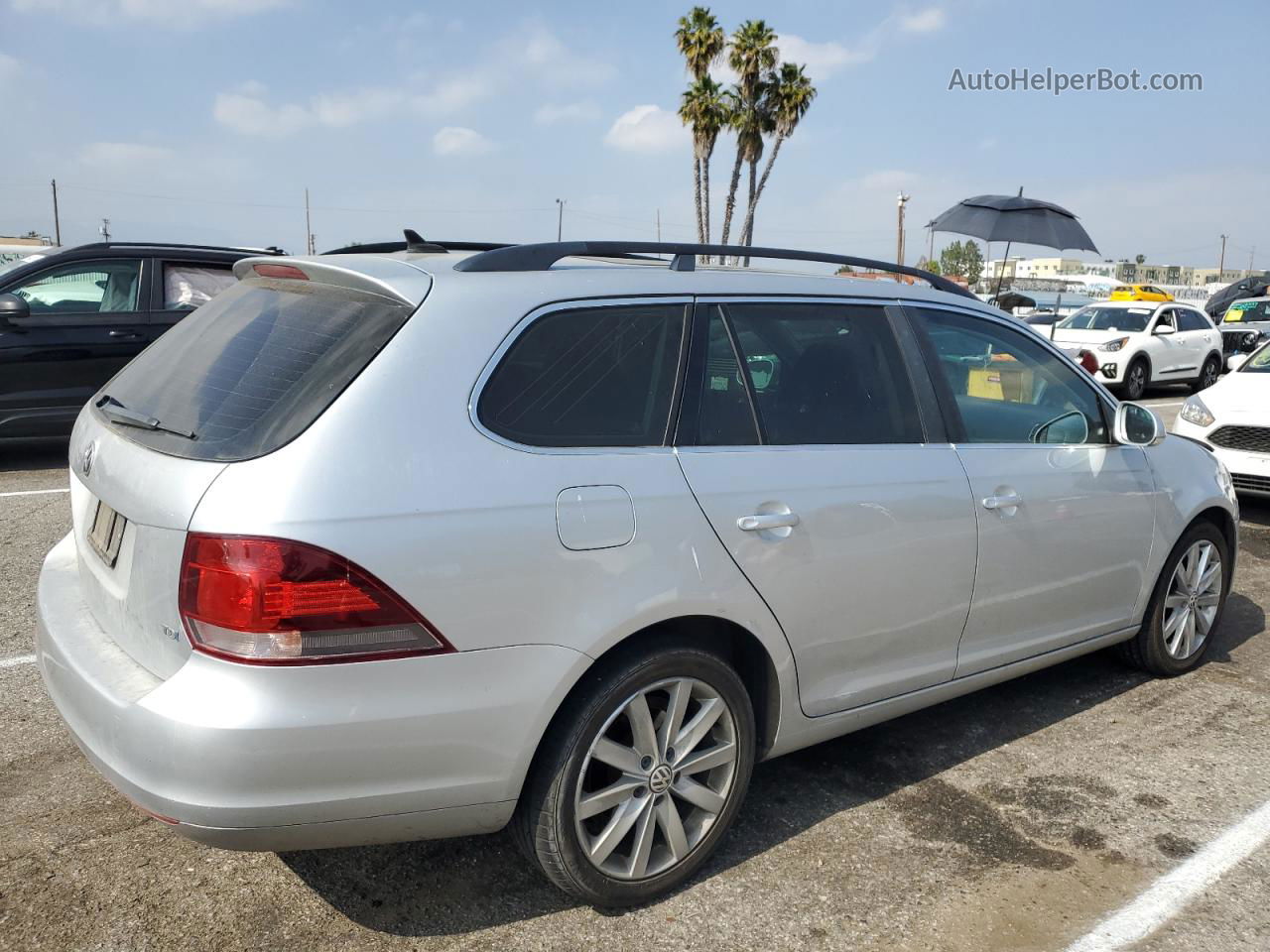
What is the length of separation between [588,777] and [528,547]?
2.17 ft

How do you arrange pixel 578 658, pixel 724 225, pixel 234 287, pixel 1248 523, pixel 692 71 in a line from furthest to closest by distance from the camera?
1. pixel 724 225
2. pixel 692 71
3. pixel 1248 523
4. pixel 234 287
5. pixel 578 658

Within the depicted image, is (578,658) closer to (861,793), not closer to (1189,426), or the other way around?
(861,793)

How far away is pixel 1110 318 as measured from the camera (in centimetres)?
1802

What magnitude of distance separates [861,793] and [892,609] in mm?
682

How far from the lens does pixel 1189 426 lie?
26.9 feet

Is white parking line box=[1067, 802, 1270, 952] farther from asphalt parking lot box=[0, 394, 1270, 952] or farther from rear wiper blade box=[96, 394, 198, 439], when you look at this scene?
rear wiper blade box=[96, 394, 198, 439]

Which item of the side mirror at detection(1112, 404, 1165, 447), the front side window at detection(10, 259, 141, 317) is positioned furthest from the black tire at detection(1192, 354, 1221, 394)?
the front side window at detection(10, 259, 141, 317)

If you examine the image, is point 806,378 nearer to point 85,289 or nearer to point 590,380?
point 590,380

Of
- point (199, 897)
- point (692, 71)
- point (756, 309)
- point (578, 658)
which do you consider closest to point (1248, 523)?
point (756, 309)

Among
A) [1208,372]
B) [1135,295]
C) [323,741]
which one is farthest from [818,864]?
[1135,295]

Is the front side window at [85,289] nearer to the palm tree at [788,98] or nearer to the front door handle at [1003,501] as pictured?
the front door handle at [1003,501]

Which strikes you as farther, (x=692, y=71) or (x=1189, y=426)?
(x=692, y=71)

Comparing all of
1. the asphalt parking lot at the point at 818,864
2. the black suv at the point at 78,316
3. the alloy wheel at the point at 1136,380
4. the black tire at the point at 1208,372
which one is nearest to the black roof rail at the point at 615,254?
the asphalt parking lot at the point at 818,864

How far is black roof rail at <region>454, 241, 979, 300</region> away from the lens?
113 inches
